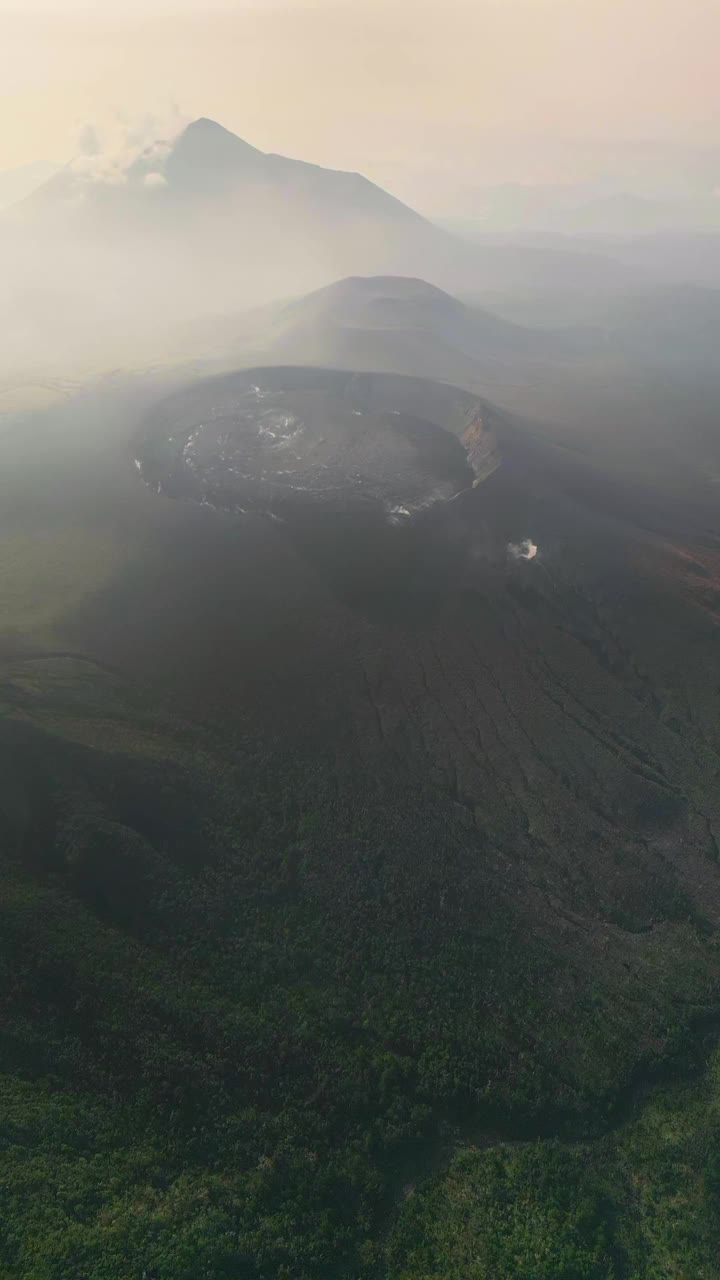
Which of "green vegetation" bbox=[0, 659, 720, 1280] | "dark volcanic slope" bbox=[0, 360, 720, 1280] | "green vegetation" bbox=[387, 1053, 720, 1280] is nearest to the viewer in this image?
"green vegetation" bbox=[0, 659, 720, 1280]

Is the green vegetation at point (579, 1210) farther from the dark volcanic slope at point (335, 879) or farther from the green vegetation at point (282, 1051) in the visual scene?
the dark volcanic slope at point (335, 879)

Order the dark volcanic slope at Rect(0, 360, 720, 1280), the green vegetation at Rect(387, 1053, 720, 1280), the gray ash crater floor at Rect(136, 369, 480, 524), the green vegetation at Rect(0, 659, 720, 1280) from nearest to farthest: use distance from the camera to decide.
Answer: the green vegetation at Rect(0, 659, 720, 1280)
the green vegetation at Rect(387, 1053, 720, 1280)
the dark volcanic slope at Rect(0, 360, 720, 1280)
the gray ash crater floor at Rect(136, 369, 480, 524)

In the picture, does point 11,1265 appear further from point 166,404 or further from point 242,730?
point 166,404

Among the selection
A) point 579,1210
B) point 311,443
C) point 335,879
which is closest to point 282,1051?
point 335,879

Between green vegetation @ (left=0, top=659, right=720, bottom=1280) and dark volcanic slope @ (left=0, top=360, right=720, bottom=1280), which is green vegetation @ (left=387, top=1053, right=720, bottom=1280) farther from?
dark volcanic slope @ (left=0, top=360, right=720, bottom=1280)

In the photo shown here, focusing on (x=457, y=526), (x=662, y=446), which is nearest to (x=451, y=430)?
(x=457, y=526)

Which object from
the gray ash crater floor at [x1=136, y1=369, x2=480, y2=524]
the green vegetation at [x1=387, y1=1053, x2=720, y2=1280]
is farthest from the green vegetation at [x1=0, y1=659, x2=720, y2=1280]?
the gray ash crater floor at [x1=136, y1=369, x2=480, y2=524]

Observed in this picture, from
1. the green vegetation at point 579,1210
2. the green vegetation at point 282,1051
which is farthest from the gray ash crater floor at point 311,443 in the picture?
the green vegetation at point 579,1210

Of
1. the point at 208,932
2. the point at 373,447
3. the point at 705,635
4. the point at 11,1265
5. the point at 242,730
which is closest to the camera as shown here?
the point at 11,1265

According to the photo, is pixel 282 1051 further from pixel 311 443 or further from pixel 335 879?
pixel 311 443
